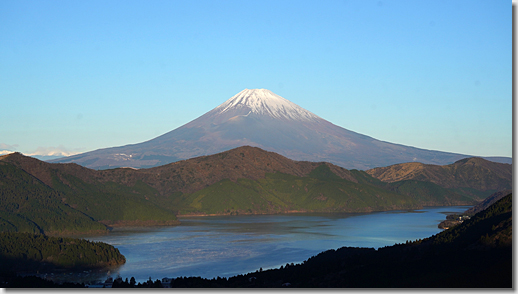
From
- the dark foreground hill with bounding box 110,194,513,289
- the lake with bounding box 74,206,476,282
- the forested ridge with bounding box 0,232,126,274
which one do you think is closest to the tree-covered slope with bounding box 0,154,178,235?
the lake with bounding box 74,206,476,282

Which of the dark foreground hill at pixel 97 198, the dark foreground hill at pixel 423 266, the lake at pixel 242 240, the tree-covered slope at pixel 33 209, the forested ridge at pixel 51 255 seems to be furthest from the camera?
the dark foreground hill at pixel 97 198

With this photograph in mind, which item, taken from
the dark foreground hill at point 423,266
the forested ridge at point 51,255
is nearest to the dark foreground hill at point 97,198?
the forested ridge at point 51,255

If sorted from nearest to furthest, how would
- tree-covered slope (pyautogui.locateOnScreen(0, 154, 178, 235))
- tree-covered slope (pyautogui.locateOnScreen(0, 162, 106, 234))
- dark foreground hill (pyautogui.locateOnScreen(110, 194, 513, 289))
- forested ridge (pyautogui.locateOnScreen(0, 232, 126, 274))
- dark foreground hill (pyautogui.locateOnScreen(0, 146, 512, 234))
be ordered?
dark foreground hill (pyautogui.locateOnScreen(110, 194, 513, 289)) → forested ridge (pyautogui.locateOnScreen(0, 232, 126, 274)) → tree-covered slope (pyautogui.locateOnScreen(0, 162, 106, 234)) → tree-covered slope (pyautogui.locateOnScreen(0, 154, 178, 235)) → dark foreground hill (pyautogui.locateOnScreen(0, 146, 512, 234))

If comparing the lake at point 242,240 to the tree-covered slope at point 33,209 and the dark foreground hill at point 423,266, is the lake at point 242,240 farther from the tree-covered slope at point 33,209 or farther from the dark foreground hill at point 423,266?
the dark foreground hill at point 423,266

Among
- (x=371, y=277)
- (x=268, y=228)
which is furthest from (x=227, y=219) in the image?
(x=371, y=277)

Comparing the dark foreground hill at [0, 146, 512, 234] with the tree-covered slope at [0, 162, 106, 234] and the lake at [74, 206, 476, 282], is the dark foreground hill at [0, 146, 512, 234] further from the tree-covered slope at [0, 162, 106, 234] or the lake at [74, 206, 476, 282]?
the lake at [74, 206, 476, 282]

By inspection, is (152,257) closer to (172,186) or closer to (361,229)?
(361,229)

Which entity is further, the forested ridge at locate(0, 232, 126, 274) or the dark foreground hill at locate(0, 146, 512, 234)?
the dark foreground hill at locate(0, 146, 512, 234)

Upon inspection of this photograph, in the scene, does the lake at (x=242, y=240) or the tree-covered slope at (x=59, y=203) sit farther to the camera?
the tree-covered slope at (x=59, y=203)
